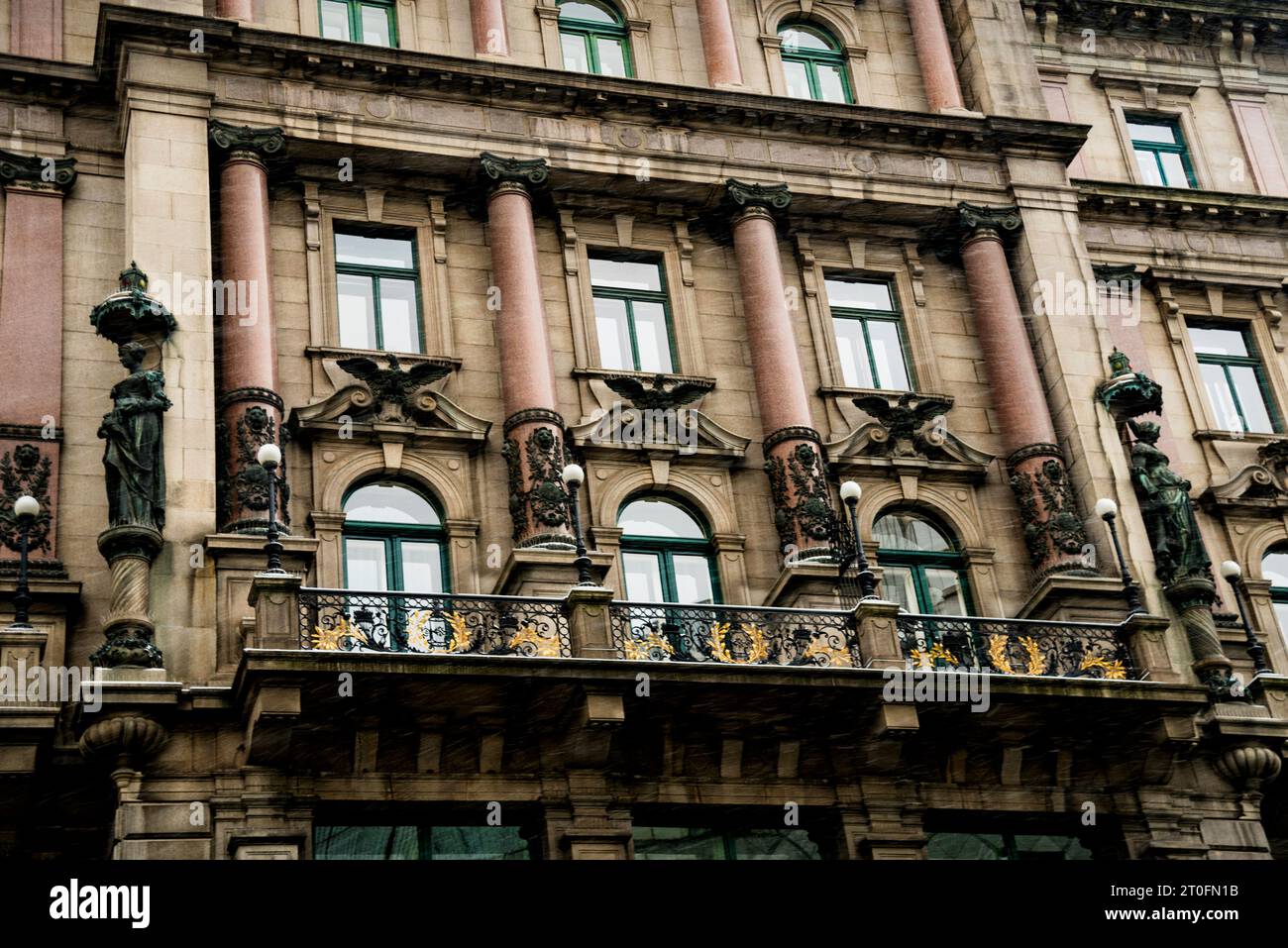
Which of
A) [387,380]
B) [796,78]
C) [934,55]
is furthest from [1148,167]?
[387,380]

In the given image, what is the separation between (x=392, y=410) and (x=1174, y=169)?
59.2ft

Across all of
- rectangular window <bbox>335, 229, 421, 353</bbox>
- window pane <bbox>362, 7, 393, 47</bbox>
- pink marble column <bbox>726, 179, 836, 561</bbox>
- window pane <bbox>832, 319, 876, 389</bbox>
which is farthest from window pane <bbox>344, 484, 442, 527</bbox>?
window pane <bbox>362, 7, 393, 47</bbox>

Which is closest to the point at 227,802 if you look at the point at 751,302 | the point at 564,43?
the point at 751,302

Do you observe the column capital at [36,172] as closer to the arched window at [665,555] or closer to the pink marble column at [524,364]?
the pink marble column at [524,364]

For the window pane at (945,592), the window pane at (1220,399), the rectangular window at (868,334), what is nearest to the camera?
the window pane at (945,592)

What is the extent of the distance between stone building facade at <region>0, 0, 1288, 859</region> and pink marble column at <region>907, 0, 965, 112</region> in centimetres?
10

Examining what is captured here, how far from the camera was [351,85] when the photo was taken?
32125mm

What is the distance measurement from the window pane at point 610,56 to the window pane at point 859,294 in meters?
5.46

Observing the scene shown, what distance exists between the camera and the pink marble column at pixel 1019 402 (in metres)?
31.2

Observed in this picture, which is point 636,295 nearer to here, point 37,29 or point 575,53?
point 575,53

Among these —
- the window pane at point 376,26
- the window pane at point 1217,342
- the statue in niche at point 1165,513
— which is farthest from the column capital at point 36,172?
the window pane at point 1217,342

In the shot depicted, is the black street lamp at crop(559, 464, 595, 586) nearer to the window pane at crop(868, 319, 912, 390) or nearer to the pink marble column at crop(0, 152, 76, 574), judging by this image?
the pink marble column at crop(0, 152, 76, 574)

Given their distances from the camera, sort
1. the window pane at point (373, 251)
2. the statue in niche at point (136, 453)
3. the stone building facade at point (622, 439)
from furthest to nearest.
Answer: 1. the window pane at point (373, 251)
2. the statue in niche at point (136, 453)
3. the stone building facade at point (622, 439)
